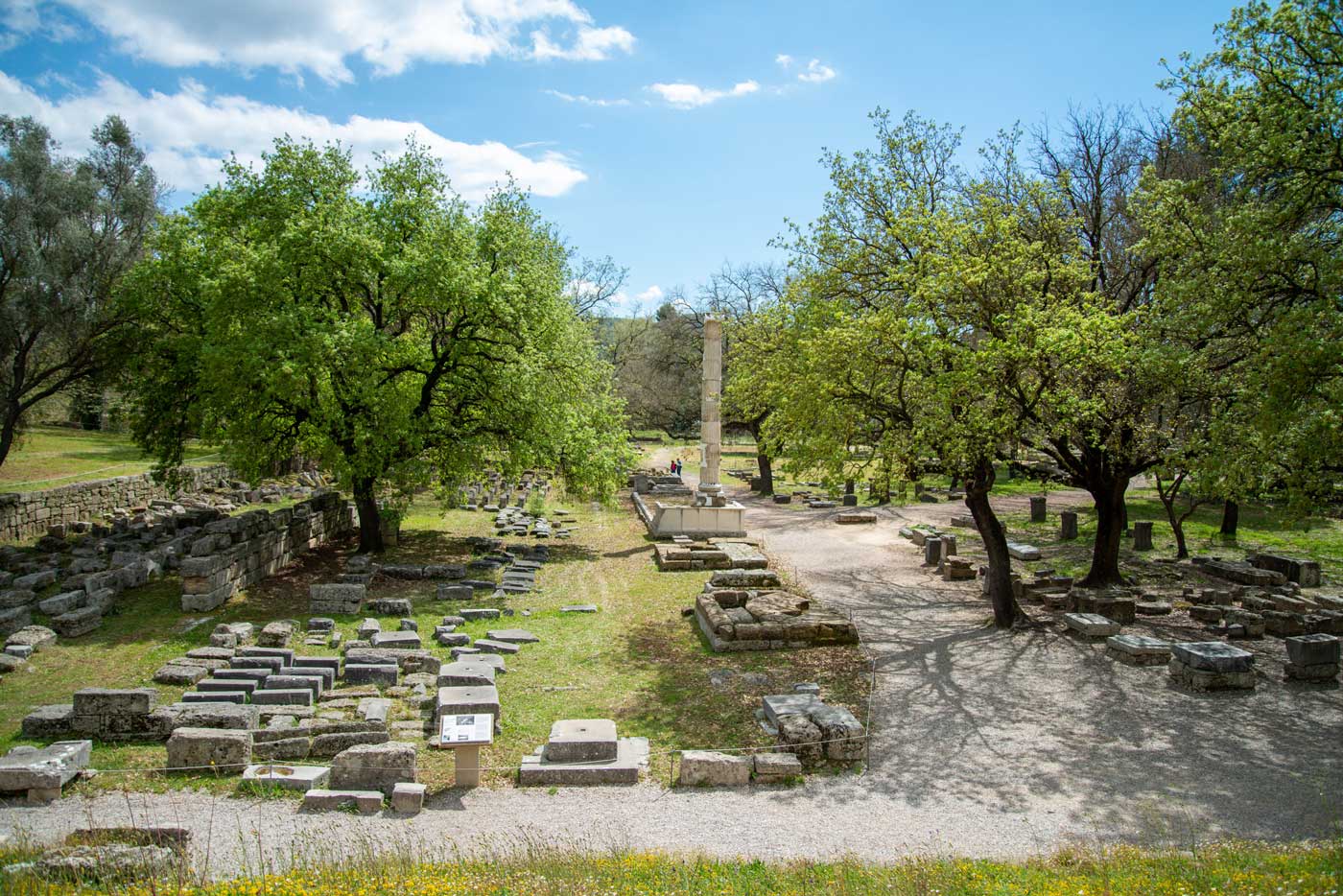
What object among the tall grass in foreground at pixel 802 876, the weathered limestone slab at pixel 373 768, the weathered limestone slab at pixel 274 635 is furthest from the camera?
the weathered limestone slab at pixel 274 635

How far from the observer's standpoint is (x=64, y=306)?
21953 mm

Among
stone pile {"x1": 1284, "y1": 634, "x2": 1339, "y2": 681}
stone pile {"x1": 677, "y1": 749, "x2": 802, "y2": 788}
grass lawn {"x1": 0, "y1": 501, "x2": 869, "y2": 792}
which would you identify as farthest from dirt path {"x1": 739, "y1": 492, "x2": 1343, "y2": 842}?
grass lawn {"x1": 0, "y1": 501, "x2": 869, "y2": 792}

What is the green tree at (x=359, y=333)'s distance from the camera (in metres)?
18.6

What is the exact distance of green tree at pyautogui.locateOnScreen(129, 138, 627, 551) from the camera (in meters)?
18.6

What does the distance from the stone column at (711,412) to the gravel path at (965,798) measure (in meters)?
14.8

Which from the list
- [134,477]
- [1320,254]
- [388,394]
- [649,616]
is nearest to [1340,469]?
[1320,254]

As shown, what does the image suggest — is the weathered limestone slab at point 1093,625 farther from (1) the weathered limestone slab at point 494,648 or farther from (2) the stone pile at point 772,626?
(1) the weathered limestone slab at point 494,648

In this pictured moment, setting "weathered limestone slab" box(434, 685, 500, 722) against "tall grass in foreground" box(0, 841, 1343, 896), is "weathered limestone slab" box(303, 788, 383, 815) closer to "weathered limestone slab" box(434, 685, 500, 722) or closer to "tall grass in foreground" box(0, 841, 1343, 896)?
"tall grass in foreground" box(0, 841, 1343, 896)

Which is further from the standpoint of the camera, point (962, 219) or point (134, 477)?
point (134, 477)

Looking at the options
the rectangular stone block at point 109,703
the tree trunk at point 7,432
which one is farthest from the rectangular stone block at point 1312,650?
A: the tree trunk at point 7,432

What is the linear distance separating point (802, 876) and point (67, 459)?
34.8 meters

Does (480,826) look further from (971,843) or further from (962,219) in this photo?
(962,219)

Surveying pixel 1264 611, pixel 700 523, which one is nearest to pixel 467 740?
pixel 1264 611

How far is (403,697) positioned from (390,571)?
8161 millimetres
